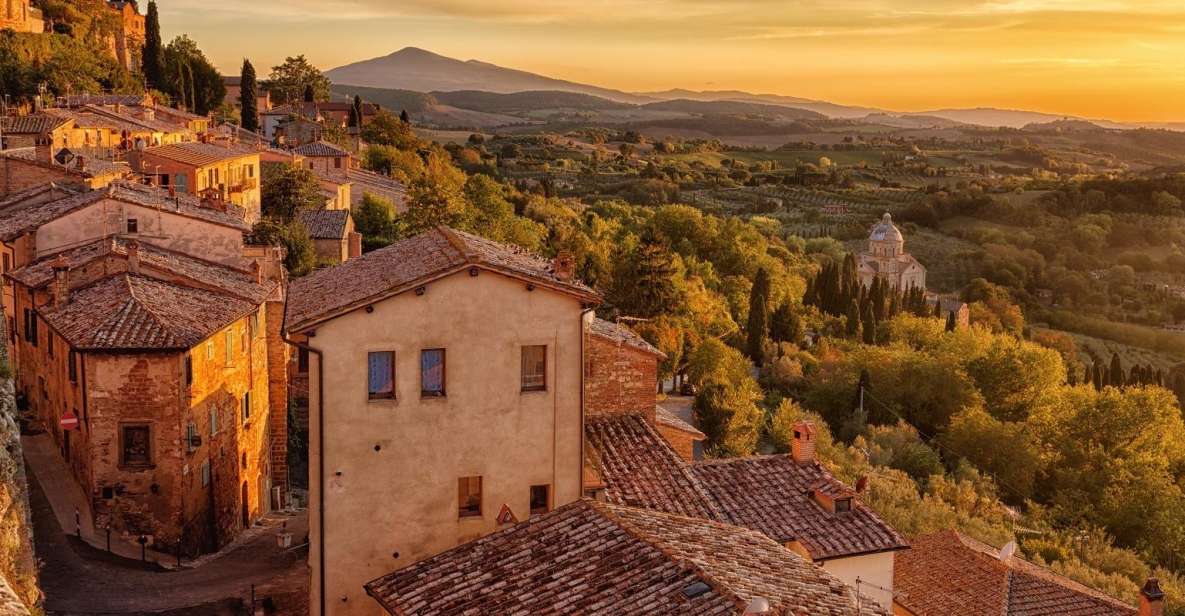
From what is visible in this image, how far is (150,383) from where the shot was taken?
20.3 meters

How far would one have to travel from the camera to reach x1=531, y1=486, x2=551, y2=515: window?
1525cm

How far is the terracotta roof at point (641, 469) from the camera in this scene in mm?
16641

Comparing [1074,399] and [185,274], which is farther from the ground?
[185,274]

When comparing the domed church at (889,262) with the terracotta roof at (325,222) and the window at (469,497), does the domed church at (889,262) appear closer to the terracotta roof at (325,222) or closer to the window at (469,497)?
the terracotta roof at (325,222)

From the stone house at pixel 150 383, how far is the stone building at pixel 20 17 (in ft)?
142

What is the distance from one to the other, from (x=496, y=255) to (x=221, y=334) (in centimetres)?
858

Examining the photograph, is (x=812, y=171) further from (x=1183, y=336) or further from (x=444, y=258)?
(x=444, y=258)

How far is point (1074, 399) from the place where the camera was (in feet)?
153

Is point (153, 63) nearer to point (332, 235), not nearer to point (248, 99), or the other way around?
point (248, 99)

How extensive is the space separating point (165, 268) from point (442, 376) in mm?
11206

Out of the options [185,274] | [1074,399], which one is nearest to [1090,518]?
[1074,399]

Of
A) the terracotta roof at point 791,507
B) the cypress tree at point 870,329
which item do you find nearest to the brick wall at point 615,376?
the terracotta roof at point 791,507

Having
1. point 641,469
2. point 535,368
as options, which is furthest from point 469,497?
point 641,469

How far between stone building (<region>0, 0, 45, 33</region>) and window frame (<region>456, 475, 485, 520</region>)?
56.2 metres
